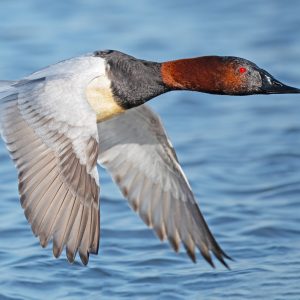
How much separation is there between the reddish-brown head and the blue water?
→ 1.45 m

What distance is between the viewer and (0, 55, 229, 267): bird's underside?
759 cm

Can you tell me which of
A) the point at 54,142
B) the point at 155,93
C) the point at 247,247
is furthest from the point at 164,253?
A: the point at 54,142

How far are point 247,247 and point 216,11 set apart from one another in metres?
6.25

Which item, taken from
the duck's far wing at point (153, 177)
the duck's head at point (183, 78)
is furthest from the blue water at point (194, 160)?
the duck's head at point (183, 78)

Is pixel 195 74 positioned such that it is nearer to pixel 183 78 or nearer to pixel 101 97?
pixel 183 78

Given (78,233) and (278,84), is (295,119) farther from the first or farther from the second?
(78,233)

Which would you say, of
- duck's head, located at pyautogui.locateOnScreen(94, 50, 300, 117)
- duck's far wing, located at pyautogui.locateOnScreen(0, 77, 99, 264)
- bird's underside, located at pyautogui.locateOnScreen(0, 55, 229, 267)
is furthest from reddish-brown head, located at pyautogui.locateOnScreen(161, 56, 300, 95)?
duck's far wing, located at pyautogui.locateOnScreen(0, 77, 99, 264)

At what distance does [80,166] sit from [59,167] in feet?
0.51

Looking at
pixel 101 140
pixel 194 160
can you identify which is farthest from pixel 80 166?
pixel 194 160

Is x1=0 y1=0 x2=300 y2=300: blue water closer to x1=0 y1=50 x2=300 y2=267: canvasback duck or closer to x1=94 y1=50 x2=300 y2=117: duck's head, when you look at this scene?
x1=0 y1=50 x2=300 y2=267: canvasback duck

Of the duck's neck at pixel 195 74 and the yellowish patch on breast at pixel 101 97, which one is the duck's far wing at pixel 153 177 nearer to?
the duck's neck at pixel 195 74

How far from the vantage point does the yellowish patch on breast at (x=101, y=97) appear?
859cm

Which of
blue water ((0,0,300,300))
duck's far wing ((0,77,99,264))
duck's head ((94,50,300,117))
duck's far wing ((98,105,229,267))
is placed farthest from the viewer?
blue water ((0,0,300,300))

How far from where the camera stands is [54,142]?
7.86m
